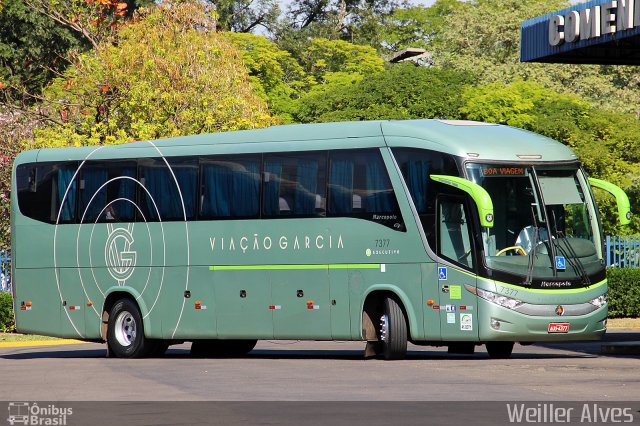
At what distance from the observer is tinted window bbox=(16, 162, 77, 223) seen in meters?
25.7

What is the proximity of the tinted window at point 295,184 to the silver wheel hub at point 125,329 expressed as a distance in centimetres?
357

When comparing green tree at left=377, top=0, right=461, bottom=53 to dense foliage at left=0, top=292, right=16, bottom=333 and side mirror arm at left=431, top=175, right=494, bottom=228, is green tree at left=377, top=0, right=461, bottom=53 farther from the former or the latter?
side mirror arm at left=431, top=175, right=494, bottom=228

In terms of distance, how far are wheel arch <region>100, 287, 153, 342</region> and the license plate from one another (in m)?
7.44

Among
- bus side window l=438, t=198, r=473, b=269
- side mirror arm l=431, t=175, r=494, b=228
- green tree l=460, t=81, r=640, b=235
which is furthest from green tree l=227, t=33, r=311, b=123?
side mirror arm l=431, t=175, r=494, b=228

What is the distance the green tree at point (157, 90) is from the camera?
A: 38.7m

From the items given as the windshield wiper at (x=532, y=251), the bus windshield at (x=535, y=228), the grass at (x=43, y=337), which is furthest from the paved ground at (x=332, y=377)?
the grass at (x=43, y=337)

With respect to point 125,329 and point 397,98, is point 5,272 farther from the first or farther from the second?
point 397,98

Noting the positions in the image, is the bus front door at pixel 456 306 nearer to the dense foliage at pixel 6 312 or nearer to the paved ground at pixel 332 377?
the paved ground at pixel 332 377

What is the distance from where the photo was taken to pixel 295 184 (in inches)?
901

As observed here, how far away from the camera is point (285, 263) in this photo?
2302cm

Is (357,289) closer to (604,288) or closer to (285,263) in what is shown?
(285,263)

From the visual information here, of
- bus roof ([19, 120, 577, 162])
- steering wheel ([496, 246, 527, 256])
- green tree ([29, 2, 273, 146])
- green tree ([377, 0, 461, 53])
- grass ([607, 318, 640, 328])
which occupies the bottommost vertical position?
grass ([607, 318, 640, 328])

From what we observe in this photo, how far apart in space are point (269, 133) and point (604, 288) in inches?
243
